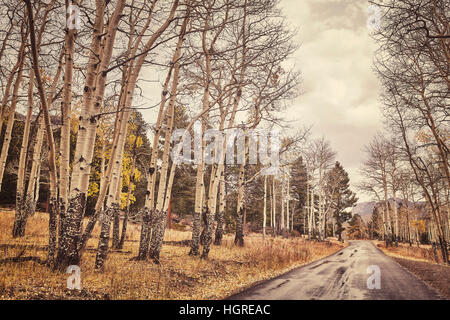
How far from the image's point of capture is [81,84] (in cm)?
808

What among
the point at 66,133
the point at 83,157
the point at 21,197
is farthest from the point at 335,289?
the point at 21,197

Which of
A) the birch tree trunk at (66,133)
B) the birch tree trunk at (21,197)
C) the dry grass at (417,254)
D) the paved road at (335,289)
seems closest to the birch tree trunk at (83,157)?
the birch tree trunk at (66,133)

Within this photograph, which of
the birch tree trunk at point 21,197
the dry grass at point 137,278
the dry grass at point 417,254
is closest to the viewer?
the dry grass at point 137,278

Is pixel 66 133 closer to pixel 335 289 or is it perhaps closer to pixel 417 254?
pixel 335 289

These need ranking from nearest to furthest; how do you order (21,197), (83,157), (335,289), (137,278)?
(83,157) → (137,278) → (335,289) → (21,197)

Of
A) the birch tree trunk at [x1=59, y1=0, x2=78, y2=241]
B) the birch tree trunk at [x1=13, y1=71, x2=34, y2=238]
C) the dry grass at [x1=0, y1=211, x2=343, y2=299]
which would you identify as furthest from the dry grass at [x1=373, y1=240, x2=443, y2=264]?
the birch tree trunk at [x1=13, y1=71, x2=34, y2=238]

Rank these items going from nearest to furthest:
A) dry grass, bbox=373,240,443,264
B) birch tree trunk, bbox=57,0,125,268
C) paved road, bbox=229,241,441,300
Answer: birch tree trunk, bbox=57,0,125,268 < paved road, bbox=229,241,441,300 < dry grass, bbox=373,240,443,264

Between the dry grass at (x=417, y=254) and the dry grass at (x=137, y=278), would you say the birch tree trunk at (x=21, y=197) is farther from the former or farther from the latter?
the dry grass at (x=417, y=254)

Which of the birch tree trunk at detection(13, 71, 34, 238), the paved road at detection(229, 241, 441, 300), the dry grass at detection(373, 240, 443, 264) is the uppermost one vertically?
the birch tree trunk at detection(13, 71, 34, 238)

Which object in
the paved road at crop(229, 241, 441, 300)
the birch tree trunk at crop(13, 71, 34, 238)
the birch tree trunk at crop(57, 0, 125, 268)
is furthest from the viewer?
the birch tree trunk at crop(13, 71, 34, 238)

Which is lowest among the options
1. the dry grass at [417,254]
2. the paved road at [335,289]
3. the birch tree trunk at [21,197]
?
the dry grass at [417,254]

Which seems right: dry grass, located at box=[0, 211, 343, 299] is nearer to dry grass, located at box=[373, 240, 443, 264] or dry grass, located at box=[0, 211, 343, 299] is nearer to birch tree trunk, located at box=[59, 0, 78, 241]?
birch tree trunk, located at box=[59, 0, 78, 241]
